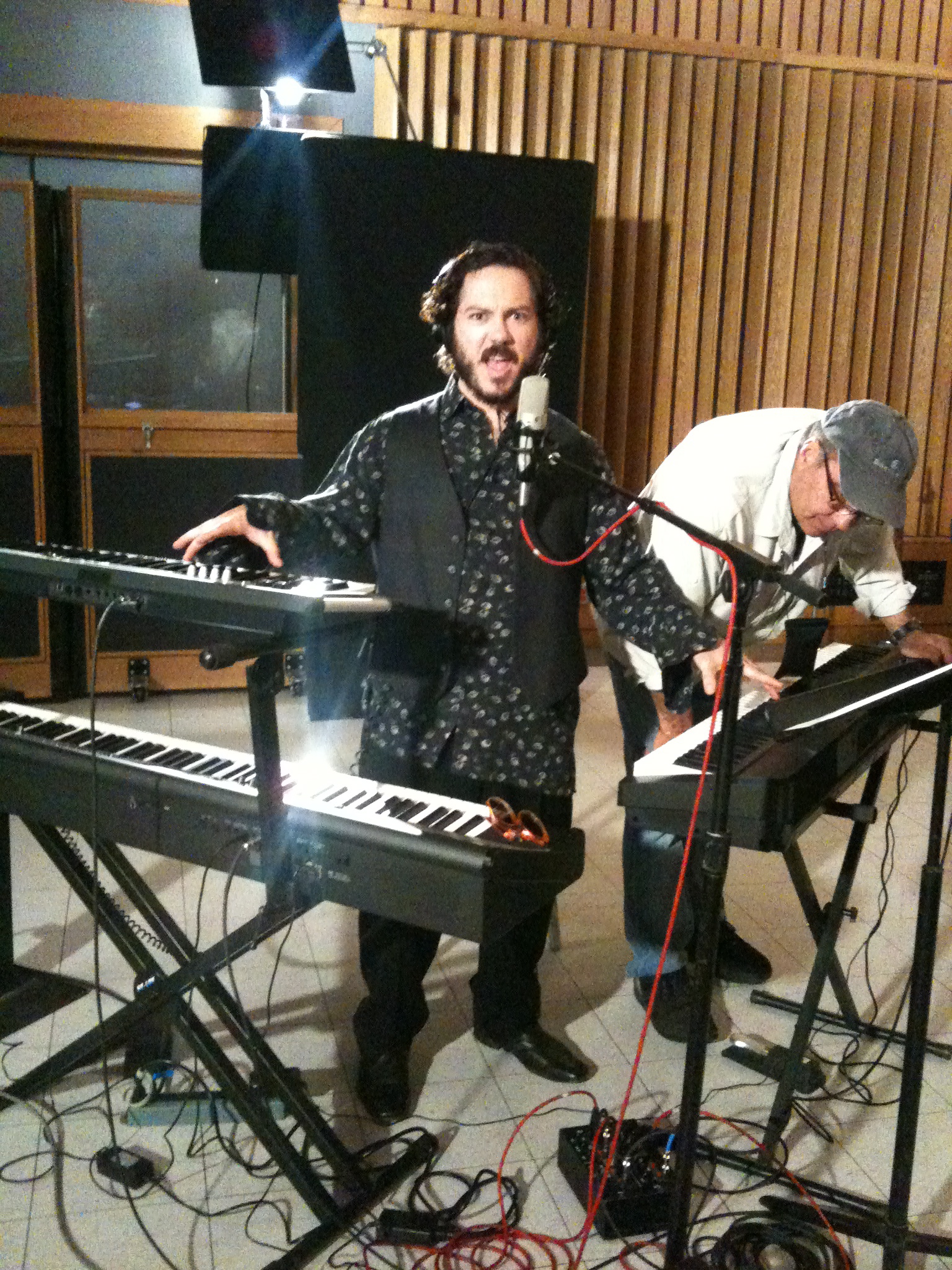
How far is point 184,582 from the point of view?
1.40 metres

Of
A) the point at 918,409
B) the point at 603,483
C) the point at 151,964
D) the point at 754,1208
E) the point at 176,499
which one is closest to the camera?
the point at 603,483

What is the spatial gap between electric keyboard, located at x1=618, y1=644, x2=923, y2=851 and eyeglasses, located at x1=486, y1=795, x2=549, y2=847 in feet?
0.39

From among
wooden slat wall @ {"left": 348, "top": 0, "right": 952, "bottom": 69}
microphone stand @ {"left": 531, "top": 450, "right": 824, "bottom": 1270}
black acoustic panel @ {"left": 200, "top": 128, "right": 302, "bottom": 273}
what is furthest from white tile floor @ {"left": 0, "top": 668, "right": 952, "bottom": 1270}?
wooden slat wall @ {"left": 348, "top": 0, "right": 952, "bottom": 69}

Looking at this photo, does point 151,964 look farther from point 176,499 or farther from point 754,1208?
point 176,499

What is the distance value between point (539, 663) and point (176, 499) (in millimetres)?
3121

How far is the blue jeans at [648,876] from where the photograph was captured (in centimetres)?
232

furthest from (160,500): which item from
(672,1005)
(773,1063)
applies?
(773,1063)

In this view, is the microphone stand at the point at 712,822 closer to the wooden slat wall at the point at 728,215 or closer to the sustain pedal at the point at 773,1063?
the sustain pedal at the point at 773,1063

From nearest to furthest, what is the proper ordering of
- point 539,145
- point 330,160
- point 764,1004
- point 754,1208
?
point 754,1208 → point 764,1004 → point 330,160 → point 539,145

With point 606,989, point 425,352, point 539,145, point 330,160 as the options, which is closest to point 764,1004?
point 606,989

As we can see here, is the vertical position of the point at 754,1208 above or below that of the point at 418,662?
below

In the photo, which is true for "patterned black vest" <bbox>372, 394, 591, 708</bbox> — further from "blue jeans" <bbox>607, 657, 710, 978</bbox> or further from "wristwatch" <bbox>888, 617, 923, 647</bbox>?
"wristwatch" <bbox>888, 617, 923, 647</bbox>

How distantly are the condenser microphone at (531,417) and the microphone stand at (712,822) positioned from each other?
20 mm

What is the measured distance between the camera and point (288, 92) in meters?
4.52
